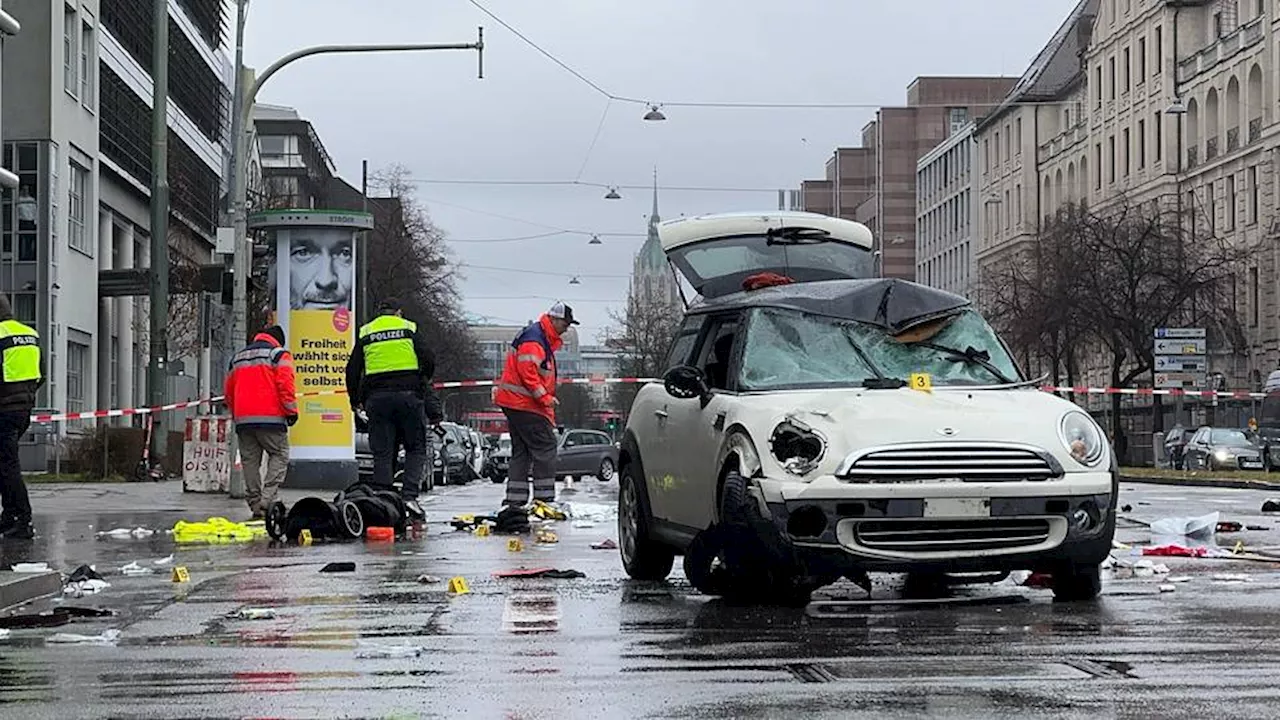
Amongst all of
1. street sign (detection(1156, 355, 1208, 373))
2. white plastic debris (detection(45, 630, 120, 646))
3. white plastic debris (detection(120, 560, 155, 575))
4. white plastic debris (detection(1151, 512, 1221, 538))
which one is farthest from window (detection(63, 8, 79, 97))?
white plastic debris (detection(45, 630, 120, 646))

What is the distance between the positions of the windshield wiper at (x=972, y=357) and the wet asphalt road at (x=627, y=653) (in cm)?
119

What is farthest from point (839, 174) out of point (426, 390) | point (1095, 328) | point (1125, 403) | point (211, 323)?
point (426, 390)

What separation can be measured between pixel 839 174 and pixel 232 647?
16346 centimetres

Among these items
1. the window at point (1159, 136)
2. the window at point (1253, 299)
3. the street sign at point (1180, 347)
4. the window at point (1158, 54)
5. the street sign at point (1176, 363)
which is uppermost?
the window at point (1158, 54)

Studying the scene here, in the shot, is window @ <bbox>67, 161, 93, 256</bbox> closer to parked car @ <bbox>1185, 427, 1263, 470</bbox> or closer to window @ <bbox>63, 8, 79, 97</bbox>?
window @ <bbox>63, 8, 79, 97</bbox>

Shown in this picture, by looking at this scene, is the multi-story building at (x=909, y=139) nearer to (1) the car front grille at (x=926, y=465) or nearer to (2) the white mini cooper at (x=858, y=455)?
(2) the white mini cooper at (x=858, y=455)

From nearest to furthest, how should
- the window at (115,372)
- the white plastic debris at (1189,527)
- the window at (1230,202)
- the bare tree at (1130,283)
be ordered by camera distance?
the white plastic debris at (1189,527) < the window at (115,372) < the bare tree at (1130,283) < the window at (1230,202)

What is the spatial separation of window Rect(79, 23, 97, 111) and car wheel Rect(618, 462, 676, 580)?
38.8 m

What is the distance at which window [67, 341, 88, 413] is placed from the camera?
4881 centimetres

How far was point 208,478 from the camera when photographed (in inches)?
1114

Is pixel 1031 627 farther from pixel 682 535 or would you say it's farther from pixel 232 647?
pixel 232 647

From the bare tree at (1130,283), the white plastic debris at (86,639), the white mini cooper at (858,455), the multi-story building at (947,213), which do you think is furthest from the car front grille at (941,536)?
the multi-story building at (947,213)

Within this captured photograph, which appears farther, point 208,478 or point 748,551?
point 208,478

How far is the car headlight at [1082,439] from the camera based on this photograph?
1073 centimetres
